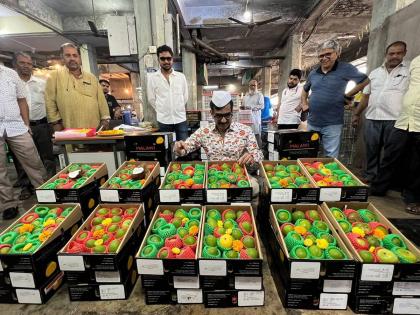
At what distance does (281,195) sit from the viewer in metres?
1.48

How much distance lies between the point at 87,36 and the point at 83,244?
670 cm

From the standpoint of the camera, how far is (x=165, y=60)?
2809mm

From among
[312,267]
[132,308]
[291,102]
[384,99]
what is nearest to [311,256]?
[312,267]

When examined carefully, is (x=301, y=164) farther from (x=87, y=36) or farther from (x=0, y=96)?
(x=87, y=36)

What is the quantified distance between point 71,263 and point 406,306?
1.62m

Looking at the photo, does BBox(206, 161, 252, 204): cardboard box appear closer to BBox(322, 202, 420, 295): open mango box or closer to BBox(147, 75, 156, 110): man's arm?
BBox(322, 202, 420, 295): open mango box

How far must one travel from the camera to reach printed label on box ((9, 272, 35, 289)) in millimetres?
1192

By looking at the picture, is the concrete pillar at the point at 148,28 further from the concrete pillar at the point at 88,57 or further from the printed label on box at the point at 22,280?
the concrete pillar at the point at 88,57

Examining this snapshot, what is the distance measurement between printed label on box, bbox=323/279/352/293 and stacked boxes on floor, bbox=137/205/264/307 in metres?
0.30

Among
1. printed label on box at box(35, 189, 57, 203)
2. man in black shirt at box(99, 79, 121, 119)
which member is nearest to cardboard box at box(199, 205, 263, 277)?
printed label on box at box(35, 189, 57, 203)

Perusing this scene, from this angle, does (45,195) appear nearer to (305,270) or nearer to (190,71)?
(305,270)

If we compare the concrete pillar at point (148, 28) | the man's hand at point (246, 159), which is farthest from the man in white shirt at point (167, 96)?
the man's hand at point (246, 159)

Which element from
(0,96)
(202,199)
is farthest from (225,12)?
(202,199)

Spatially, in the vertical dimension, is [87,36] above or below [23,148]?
above
